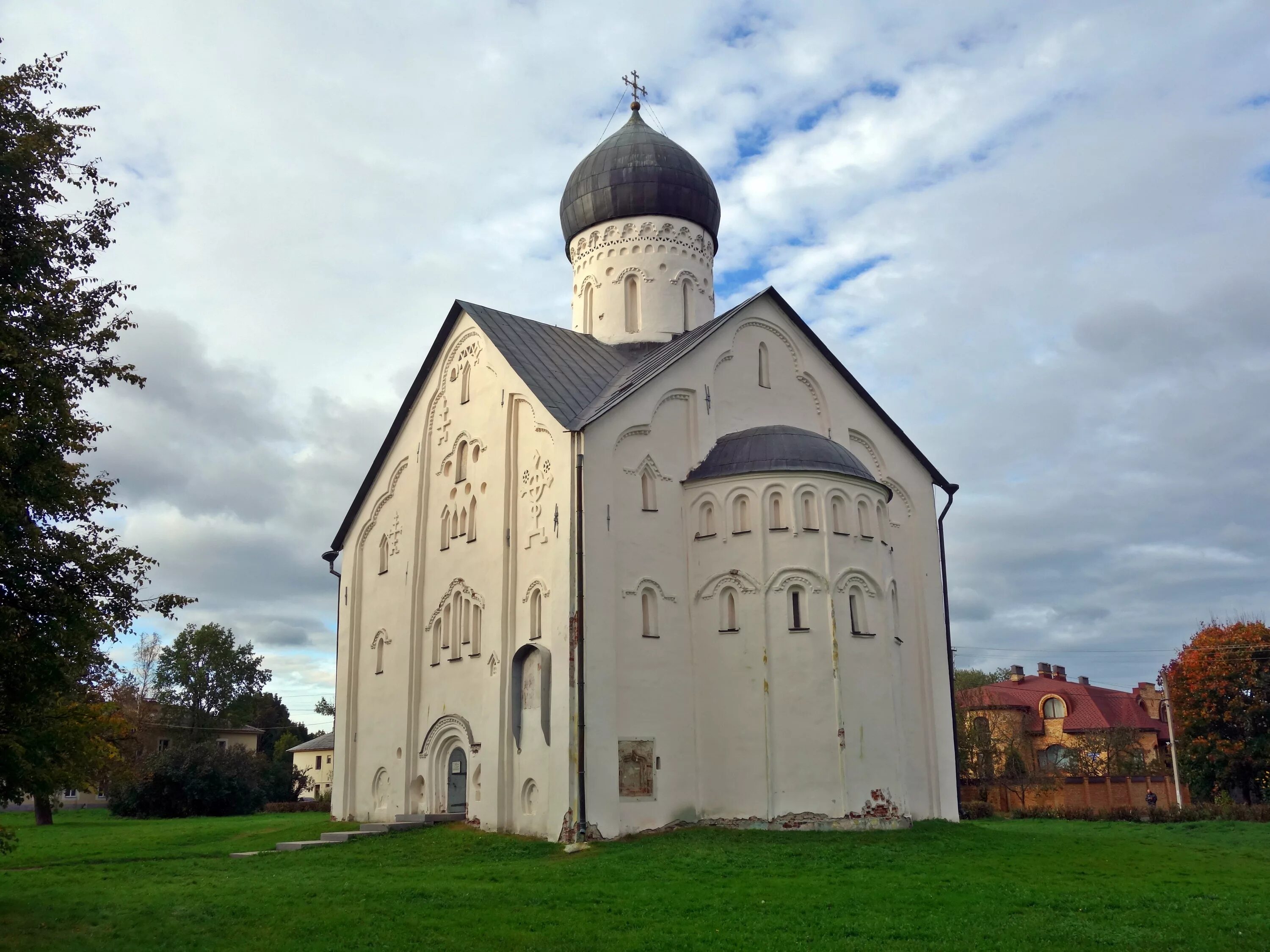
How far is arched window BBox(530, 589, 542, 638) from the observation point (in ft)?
58.6

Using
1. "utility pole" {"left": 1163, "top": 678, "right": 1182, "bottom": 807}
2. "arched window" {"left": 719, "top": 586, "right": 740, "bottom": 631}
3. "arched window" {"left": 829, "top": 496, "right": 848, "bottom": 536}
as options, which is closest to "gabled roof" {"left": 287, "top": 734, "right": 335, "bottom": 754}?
"utility pole" {"left": 1163, "top": 678, "right": 1182, "bottom": 807}

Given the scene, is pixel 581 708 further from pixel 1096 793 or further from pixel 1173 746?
pixel 1096 793

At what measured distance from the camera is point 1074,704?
4281 cm

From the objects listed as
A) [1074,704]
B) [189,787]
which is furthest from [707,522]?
[1074,704]

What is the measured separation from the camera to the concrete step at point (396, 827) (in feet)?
61.9

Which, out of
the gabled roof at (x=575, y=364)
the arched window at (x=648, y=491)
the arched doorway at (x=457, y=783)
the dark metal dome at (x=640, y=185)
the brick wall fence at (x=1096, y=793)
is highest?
the dark metal dome at (x=640, y=185)

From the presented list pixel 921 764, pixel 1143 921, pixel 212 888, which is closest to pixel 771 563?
pixel 921 764

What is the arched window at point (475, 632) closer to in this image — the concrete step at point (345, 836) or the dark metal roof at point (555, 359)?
the concrete step at point (345, 836)

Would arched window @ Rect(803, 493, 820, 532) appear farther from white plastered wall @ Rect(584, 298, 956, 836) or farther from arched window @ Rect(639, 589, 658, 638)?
arched window @ Rect(639, 589, 658, 638)

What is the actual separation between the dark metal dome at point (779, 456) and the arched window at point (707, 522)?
0.52 metres

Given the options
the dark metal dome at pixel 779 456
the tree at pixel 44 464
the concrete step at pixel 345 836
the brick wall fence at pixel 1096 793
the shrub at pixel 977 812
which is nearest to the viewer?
the tree at pixel 44 464

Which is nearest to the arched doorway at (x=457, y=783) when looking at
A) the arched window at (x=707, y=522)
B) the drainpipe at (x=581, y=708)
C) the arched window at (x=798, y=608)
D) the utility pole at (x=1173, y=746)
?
the drainpipe at (x=581, y=708)

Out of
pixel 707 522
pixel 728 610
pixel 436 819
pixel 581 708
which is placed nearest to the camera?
pixel 581 708

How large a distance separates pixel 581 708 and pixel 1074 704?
32938 millimetres
